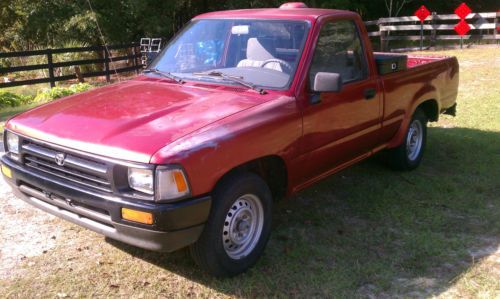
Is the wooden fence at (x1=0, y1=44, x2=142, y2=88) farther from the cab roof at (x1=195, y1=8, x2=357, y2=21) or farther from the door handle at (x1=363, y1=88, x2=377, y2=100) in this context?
the door handle at (x1=363, y1=88, x2=377, y2=100)

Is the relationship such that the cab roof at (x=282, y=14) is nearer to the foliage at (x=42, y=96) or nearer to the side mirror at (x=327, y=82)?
the side mirror at (x=327, y=82)

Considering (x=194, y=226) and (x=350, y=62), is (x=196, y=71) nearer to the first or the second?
(x=350, y=62)

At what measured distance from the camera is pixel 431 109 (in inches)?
253

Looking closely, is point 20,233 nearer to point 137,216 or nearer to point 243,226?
A: point 137,216

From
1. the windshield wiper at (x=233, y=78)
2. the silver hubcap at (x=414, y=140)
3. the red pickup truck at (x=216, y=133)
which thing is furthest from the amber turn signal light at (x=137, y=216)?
the silver hubcap at (x=414, y=140)

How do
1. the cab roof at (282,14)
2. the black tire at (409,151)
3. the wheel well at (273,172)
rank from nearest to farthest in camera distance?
the wheel well at (273,172) → the cab roof at (282,14) → the black tire at (409,151)

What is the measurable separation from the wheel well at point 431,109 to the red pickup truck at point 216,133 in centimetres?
98

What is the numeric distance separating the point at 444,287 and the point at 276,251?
125cm

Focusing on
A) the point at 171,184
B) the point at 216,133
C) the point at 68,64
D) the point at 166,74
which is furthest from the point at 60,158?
the point at 68,64

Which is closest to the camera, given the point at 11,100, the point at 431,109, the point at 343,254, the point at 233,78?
the point at 343,254

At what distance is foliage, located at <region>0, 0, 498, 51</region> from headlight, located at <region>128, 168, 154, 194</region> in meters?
19.0

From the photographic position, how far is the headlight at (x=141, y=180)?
10.3 feet

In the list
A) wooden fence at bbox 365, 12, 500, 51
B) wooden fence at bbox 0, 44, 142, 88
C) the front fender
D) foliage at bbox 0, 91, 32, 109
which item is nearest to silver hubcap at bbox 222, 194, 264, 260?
the front fender

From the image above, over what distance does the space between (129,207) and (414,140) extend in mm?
4090
